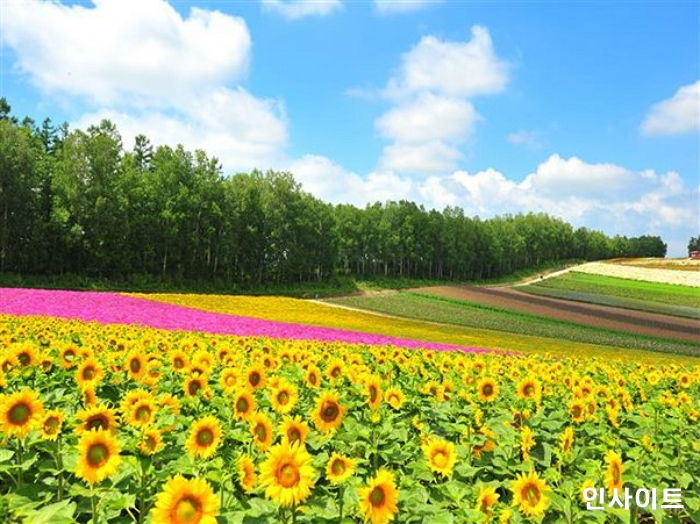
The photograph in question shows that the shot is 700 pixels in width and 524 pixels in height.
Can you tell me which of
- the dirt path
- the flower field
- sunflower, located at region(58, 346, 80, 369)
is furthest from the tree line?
sunflower, located at region(58, 346, 80, 369)

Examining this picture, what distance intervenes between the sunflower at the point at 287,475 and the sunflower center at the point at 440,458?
4.45ft

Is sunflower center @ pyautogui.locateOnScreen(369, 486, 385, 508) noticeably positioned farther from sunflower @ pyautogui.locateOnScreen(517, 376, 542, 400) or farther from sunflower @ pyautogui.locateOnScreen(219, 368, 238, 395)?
sunflower @ pyautogui.locateOnScreen(517, 376, 542, 400)

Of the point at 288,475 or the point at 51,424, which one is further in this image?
the point at 51,424

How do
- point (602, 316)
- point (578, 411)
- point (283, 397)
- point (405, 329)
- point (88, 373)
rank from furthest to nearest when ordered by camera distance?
1. point (602, 316)
2. point (405, 329)
3. point (578, 411)
4. point (88, 373)
5. point (283, 397)

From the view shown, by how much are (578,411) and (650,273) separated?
111 meters

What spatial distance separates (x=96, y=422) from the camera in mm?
3334

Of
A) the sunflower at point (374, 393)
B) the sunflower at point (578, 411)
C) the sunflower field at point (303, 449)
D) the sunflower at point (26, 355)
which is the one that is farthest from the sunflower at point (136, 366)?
the sunflower at point (578, 411)

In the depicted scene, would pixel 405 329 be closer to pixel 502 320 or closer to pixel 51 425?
pixel 502 320

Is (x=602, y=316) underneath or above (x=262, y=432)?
underneath

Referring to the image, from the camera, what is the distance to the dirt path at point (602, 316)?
4291 centimetres

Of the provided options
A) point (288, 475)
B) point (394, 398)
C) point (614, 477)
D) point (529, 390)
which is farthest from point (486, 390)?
point (288, 475)

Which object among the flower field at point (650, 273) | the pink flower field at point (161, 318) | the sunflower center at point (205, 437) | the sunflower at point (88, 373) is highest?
the sunflower at point (88, 373)

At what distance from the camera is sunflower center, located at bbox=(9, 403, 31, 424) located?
334 centimetres

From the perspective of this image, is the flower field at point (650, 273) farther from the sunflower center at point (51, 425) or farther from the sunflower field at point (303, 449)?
the sunflower center at point (51, 425)
